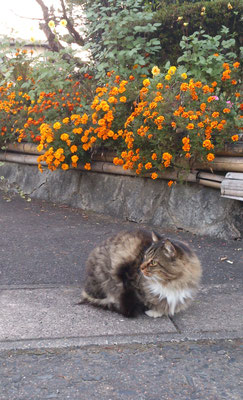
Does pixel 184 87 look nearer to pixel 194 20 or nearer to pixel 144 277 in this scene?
pixel 194 20

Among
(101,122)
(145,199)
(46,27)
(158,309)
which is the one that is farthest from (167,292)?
(46,27)

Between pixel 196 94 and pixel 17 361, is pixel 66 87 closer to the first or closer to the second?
pixel 196 94

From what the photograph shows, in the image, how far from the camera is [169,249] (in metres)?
2.84

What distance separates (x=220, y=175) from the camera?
15.6 feet

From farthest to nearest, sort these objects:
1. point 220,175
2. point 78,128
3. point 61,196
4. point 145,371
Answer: point 61,196 < point 78,128 < point 220,175 < point 145,371

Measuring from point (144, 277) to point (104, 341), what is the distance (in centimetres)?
50

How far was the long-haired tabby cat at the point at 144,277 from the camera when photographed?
287 centimetres

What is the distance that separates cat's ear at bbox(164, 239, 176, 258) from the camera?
2816 mm

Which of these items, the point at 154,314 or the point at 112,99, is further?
the point at 112,99

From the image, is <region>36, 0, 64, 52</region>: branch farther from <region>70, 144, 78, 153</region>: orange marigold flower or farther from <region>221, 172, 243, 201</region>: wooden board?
<region>221, 172, 243, 201</region>: wooden board

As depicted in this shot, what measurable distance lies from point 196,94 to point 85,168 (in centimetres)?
181

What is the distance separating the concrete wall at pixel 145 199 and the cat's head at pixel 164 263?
1960mm

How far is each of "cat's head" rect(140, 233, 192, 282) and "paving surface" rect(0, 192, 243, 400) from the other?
0.32m

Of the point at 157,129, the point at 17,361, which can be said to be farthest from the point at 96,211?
the point at 17,361
